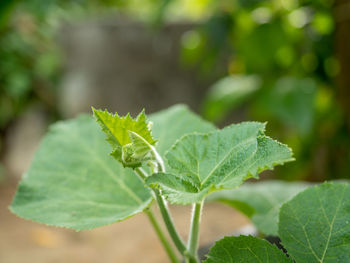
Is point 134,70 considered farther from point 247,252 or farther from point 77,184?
point 247,252

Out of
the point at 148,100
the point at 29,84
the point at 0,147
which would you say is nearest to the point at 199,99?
the point at 148,100

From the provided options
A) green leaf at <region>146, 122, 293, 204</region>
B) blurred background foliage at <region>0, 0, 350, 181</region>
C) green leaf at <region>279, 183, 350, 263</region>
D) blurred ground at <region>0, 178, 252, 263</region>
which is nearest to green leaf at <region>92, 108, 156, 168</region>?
green leaf at <region>146, 122, 293, 204</region>

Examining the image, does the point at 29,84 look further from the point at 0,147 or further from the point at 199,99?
the point at 199,99

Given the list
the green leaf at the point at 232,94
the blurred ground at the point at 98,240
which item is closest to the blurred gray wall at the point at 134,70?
the blurred ground at the point at 98,240

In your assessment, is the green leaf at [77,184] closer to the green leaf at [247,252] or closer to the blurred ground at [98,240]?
the green leaf at [247,252]

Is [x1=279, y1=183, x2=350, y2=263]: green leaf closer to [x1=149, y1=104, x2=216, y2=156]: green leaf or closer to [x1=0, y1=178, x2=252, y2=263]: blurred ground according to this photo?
[x1=149, y1=104, x2=216, y2=156]: green leaf
